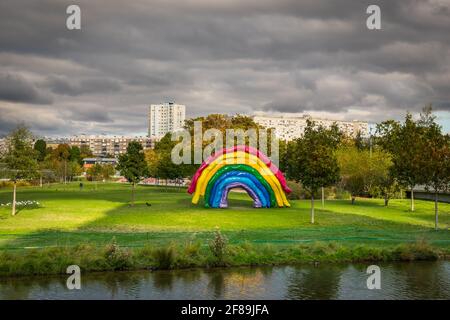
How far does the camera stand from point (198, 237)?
25500mm

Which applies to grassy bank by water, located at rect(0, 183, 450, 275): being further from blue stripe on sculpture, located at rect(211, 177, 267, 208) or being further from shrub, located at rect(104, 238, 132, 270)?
blue stripe on sculpture, located at rect(211, 177, 267, 208)

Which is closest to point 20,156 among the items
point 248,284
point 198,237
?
point 198,237

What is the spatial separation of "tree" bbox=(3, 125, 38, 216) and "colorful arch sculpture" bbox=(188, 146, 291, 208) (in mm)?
12722

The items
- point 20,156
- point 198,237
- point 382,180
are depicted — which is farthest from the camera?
point 382,180

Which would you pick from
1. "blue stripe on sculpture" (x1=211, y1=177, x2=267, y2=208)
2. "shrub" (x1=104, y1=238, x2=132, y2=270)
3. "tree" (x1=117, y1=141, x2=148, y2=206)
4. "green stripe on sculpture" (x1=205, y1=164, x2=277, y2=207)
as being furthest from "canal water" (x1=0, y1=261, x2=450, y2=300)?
"tree" (x1=117, y1=141, x2=148, y2=206)

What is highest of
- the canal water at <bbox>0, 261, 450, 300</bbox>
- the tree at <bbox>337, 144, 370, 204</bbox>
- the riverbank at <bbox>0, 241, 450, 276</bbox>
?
the tree at <bbox>337, 144, 370, 204</bbox>

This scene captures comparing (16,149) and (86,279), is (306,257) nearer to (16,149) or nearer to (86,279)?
(86,279)

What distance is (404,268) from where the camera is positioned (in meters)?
20.8

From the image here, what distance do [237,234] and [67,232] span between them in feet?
27.9

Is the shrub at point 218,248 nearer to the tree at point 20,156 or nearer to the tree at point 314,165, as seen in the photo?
the tree at point 314,165

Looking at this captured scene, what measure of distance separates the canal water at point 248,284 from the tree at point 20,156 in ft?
71.9

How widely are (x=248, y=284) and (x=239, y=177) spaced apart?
24.9m

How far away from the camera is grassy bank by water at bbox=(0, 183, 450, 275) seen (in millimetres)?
19984

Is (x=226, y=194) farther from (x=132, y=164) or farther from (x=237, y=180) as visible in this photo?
(x=132, y=164)
